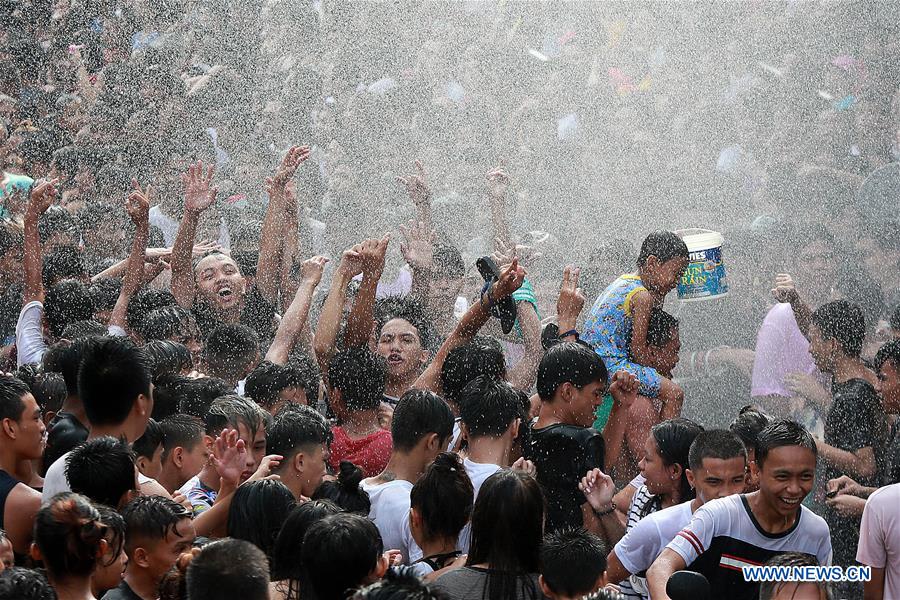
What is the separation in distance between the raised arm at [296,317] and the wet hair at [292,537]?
232 centimetres

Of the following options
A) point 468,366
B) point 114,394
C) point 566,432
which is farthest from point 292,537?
point 468,366

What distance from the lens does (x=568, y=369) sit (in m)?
4.60

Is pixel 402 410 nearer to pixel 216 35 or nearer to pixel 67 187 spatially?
pixel 67 187

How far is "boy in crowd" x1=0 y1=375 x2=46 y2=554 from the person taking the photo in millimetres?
3703

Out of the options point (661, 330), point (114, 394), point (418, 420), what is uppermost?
point (661, 330)

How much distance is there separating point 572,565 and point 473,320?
7.37 feet

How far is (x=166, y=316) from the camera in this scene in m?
5.74

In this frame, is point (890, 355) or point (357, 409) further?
point (890, 355)

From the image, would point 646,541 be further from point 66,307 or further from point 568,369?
point 66,307

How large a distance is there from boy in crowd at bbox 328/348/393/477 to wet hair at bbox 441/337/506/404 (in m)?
0.29

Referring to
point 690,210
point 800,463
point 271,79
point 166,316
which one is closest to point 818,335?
point 800,463

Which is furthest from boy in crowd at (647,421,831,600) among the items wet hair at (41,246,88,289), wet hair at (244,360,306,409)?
wet hair at (41,246,88,289)

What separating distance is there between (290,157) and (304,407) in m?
2.51

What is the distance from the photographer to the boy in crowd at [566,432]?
14.8 feet
